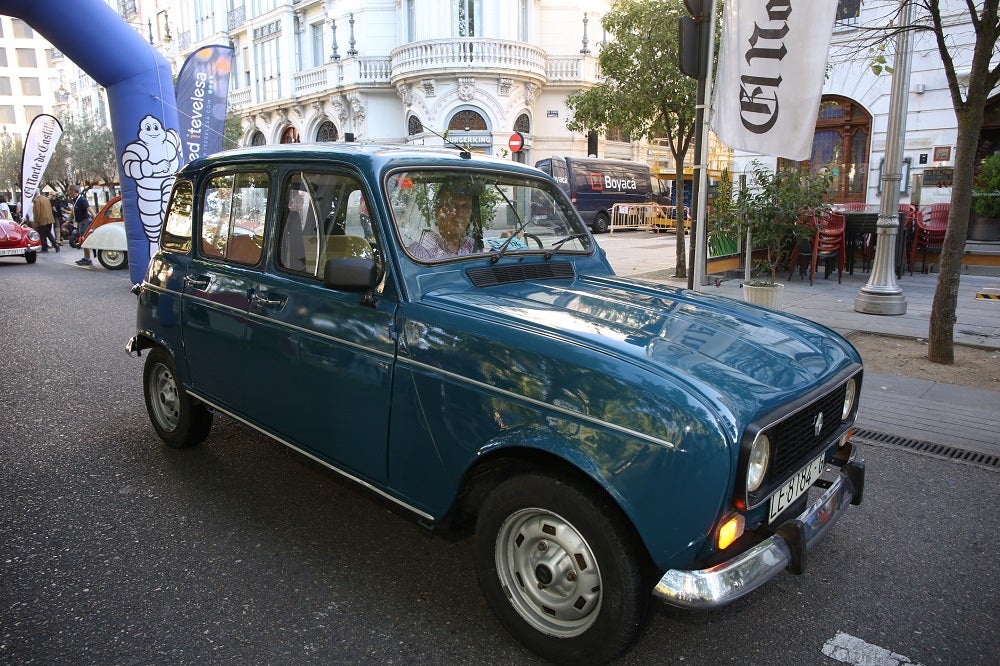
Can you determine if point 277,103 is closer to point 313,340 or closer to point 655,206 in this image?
point 655,206

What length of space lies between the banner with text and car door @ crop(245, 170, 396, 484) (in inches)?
395

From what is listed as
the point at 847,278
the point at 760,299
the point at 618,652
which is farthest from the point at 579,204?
the point at 618,652

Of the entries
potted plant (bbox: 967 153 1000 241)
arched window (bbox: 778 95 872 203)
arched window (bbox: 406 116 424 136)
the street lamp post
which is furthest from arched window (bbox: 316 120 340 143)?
the street lamp post

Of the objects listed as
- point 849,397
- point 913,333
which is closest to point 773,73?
point 913,333

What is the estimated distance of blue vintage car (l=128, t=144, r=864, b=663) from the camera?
2168mm

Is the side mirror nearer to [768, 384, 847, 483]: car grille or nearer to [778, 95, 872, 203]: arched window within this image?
[768, 384, 847, 483]: car grille

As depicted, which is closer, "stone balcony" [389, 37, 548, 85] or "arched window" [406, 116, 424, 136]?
"stone balcony" [389, 37, 548, 85]

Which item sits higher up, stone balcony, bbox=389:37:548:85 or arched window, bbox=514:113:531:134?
stone balcony, bbox=389:37:548:85

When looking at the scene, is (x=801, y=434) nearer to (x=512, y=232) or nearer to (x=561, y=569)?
(x=561, y=569)

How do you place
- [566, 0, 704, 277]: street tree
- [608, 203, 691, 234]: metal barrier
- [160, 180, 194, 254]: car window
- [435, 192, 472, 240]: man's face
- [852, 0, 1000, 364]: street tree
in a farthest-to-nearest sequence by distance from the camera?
[608, 203, 691, 234]: metal barrier < [566, 0, 704, 277]: street tree < [852, 0, 1000, 364]: street tree < [160, 180, 194, 254]: car window < [435, 192, 472, 240]: man's face

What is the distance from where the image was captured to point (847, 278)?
488 inches

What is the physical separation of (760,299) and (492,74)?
990 inches

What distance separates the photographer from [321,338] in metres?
3.09

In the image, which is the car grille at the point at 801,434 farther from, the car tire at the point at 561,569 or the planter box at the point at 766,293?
the planter box at the point at 766,293
